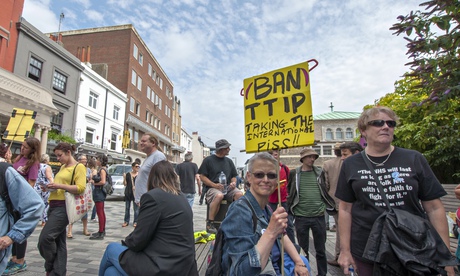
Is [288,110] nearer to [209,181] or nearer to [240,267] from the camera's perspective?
[240,267]

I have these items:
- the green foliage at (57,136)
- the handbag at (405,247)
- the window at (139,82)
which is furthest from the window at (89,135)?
the handbag at (405,247)

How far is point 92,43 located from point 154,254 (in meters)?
35.3

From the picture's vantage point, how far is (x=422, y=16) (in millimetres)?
3137

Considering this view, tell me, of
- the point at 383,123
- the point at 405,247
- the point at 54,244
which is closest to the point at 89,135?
the point at 54,244

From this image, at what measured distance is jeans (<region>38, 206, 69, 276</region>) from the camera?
320 cm

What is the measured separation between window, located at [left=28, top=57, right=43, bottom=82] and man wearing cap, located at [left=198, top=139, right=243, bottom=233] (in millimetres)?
18382

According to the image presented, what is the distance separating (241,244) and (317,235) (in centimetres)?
250

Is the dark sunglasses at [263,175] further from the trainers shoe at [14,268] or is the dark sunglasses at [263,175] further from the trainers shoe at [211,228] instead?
the trainers shoe at [14,268]

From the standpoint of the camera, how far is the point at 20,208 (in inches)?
86.3

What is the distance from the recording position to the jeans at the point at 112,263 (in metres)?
2.37

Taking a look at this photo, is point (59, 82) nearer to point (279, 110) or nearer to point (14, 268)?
point (14, 268)

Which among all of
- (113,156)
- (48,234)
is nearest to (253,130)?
(48,234)

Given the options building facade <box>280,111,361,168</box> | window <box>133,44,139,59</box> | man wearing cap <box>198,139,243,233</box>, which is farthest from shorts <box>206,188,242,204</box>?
building facade <box>280,111,361,168</box>

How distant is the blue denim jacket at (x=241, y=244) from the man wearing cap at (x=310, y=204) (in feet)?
7.44
